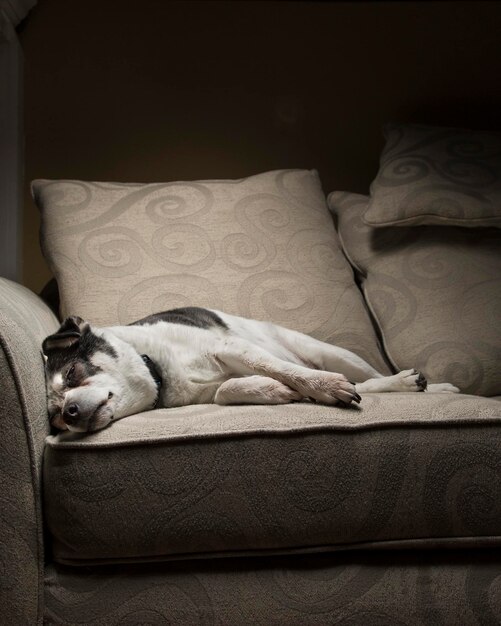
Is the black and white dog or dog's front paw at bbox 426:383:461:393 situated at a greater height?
the black and white dog

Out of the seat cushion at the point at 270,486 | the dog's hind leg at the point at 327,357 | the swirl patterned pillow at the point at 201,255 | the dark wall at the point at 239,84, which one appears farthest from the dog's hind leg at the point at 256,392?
the dark wall at the point at 239,84

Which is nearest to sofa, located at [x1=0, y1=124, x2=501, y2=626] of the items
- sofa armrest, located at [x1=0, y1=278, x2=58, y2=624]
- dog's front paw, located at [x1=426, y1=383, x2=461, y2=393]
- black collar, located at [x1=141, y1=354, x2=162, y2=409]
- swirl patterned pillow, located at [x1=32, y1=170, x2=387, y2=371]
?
sofa armrest, located at [x1=0, y1=278, x2=58, y2=624]

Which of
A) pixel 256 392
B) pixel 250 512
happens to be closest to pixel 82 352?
pixel 256 392

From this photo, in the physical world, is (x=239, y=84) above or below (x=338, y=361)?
above

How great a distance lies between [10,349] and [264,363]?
0.65 meters

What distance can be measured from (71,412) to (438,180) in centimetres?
160

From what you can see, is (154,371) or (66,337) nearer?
(66,337)

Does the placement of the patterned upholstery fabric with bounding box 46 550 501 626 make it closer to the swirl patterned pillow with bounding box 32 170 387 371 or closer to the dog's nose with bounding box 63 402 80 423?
the dog's nose with bounding box 63 402 80 423

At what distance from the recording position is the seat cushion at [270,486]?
4.43ft

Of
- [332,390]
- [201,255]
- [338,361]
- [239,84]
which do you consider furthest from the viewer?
[239,84]

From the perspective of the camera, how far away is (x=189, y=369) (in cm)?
190

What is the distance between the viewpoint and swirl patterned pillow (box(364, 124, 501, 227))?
235 centimetres

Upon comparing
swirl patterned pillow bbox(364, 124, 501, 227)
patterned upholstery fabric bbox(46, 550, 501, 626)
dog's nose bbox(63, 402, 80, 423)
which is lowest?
patterned upholstery fabric bbox(46, 550, 501, 626)

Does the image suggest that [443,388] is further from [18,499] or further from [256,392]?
[18,499]
